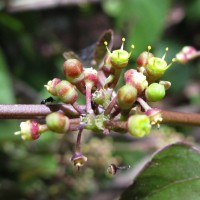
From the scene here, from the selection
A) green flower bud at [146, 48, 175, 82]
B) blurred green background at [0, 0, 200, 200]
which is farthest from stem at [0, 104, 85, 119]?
blurred green background at [0, 0, 200, 200]

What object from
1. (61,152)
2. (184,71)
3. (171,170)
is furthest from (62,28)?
(171,170)

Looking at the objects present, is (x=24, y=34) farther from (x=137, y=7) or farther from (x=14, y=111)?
(x=14, y=111)

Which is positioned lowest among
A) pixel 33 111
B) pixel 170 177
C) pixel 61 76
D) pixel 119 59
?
pixel 170 177

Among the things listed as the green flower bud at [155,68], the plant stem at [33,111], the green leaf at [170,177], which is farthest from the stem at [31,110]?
the green leaf at [170,177]

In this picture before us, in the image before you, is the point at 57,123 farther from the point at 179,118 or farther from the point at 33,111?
the point at 179,118

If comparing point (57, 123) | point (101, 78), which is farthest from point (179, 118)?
point (57, 123)

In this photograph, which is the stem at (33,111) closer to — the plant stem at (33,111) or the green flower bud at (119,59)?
the plant stem at (33,111)

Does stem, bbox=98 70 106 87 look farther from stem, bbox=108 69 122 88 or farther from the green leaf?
the green leaf
